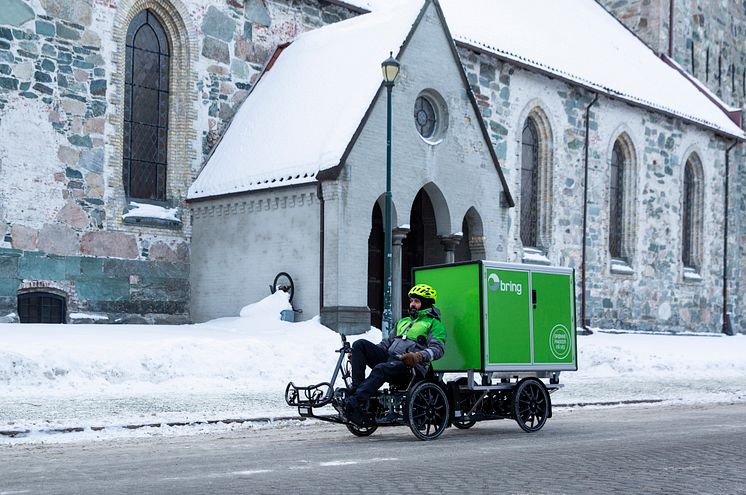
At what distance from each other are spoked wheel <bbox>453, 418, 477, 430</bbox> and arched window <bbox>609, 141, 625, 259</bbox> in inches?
902

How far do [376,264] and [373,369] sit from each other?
13532 millimetres

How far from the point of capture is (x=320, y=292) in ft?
71.5

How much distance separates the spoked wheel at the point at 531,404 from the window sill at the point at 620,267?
21.8 meters

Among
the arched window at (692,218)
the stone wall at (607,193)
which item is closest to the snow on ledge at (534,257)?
the stone wall at (607,193)

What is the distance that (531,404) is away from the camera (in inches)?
520

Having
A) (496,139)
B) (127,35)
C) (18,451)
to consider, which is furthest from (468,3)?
(18,451)

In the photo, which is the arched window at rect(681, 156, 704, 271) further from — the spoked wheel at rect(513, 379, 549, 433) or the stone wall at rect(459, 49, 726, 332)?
the spoked wheel at rect(513, 379, 549, 433)

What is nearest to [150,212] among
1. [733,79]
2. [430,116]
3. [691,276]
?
[430,116]

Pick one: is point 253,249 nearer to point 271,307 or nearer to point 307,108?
point 271,307

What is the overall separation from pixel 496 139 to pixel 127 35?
11.2m

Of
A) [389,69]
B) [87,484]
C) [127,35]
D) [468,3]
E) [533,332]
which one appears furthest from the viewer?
[468,3]

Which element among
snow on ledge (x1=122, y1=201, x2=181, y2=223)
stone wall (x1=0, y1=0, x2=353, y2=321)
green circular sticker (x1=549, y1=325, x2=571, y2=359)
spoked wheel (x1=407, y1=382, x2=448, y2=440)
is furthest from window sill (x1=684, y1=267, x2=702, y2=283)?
spoked wheel (x1=407, y1=382, x2=448, y2=440)

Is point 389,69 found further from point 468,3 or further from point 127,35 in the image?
point 468,3

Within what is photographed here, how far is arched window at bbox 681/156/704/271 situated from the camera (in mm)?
39469
